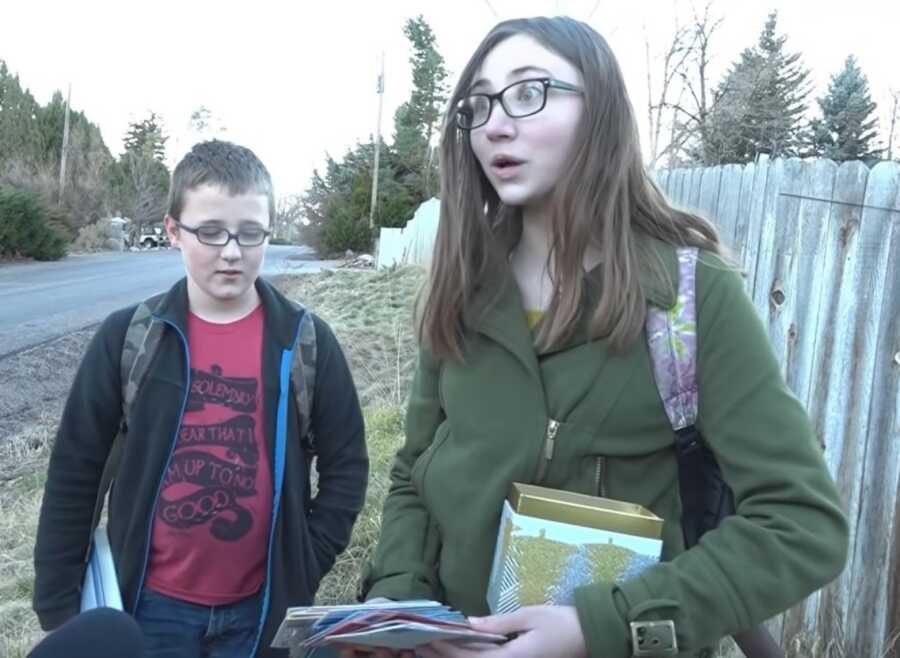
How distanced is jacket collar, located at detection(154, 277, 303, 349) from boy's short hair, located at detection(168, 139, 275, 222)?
219 mm

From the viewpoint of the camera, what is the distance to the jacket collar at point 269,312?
7.59ft

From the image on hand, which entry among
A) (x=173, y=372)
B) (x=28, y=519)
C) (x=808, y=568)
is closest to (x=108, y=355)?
(x=173, y=372)

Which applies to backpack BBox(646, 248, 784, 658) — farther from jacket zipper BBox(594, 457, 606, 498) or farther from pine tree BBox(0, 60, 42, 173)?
pine tree BBox(0, 60, 42, 173)

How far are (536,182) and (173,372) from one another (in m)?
1.17

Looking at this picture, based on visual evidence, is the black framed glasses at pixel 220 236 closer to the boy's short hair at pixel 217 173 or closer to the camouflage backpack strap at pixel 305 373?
the boy's short hair at pixel 217 173

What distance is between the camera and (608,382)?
1438mm

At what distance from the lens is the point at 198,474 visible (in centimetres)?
224

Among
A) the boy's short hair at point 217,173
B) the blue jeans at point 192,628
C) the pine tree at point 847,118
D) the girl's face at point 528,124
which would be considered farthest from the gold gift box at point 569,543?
the pine tree at point 847,118

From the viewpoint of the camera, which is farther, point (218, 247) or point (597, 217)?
point (218, 247)

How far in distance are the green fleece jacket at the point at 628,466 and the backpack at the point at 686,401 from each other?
0.02 metres

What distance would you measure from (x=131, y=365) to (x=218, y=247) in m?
0.38

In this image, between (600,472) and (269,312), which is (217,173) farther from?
(600,472)

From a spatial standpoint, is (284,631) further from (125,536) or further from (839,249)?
(839,249)

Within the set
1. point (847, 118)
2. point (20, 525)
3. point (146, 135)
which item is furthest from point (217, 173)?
point (146, 135)
